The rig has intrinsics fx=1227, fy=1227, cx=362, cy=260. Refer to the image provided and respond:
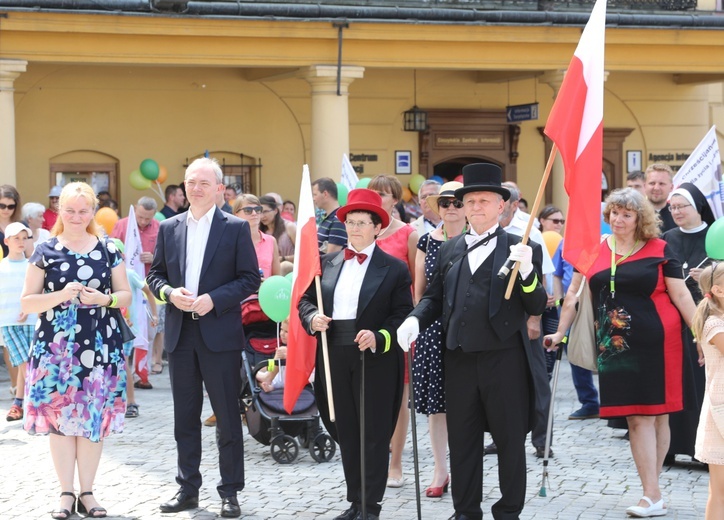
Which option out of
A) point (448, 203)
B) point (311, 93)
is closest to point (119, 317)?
point (448, 203)

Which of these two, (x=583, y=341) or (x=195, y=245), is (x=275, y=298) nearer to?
(x=195, y=245)

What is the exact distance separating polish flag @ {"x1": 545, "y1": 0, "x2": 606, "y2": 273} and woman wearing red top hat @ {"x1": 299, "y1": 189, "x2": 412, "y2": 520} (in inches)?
43.4

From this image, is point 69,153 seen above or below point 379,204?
above

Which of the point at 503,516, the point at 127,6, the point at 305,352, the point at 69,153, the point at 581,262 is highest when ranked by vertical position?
the point at 127,6

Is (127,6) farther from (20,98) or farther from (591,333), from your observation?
(591,333)

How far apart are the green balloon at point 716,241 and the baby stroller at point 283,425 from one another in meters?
2.99

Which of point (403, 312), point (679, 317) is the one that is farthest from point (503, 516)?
point (679, 317)

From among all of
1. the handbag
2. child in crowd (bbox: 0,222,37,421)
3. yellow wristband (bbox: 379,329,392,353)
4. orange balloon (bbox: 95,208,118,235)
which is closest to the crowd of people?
yellow wristband (bbox: 379,329,392,353)

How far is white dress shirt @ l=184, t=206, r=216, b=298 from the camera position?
7.21m

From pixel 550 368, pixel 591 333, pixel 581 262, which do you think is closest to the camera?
pixel 581 262

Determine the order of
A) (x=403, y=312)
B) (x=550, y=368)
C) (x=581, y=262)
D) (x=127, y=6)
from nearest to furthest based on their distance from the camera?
(x=581, y=262)
(x=403, y=312)
(x=550, y=368)
(x=127, y=6)

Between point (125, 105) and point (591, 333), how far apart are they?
12757 millimetres

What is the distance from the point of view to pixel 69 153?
61.8ft

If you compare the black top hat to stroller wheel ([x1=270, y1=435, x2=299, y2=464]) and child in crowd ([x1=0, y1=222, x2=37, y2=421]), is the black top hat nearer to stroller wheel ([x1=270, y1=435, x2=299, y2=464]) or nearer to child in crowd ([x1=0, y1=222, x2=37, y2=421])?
stroller wheel ([x1=270, y1=435, x2=299, y2=464])
